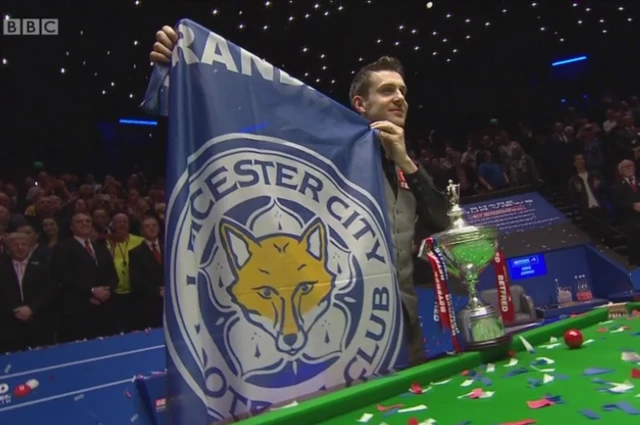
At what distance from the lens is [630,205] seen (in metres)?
7.00

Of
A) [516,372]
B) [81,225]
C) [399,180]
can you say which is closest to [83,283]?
[81,225]

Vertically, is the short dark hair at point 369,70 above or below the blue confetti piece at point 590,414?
above

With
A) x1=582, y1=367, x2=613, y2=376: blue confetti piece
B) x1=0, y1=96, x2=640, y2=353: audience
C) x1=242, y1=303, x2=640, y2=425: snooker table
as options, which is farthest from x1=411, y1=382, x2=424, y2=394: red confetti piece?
x1=0, y1=96, x2=640, y2=353: audience

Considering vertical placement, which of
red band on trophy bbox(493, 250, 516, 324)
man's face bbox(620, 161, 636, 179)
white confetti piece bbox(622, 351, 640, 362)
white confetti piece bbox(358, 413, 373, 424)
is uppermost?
man's face bbox(620, 161, 636, 179)

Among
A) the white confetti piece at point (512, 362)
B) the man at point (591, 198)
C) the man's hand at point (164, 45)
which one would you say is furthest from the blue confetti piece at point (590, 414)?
the man at point (591, 198)

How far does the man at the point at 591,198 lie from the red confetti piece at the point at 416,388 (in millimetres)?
6954

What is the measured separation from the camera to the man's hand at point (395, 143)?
223 centimetres

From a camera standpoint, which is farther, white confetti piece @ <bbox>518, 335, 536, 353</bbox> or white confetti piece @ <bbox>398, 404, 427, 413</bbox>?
white confetti piece @ <bbox>518, 335, 536, 353</bbox>

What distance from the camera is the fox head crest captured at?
5.54 feet

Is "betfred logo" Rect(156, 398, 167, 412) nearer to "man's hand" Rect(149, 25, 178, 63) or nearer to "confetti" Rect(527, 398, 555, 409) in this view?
"man's hand" Rect(149, 25, 178, 63)

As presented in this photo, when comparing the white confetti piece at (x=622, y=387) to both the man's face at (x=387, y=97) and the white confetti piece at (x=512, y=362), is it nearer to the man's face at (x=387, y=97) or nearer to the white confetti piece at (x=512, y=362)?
the white confetti piece at (x=512, y=362)

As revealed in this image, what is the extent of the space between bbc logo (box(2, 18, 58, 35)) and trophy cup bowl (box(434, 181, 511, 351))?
765cm

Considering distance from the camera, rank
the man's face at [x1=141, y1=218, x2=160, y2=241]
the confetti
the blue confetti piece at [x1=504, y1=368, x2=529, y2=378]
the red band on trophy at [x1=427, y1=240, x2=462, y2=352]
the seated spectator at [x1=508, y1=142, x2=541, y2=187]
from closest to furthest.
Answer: the confetti
the blue confetti piece at [x1=504, y1=368, x2=529, y2=378]
the red band on trophy at [x1=427, y1=240, x2=462, y2=352]
the man's face at [x1=141, y1=218, x2=160, y2=241]
the seated spectator at [x1=508, y1=142, x2=541, y2=187]

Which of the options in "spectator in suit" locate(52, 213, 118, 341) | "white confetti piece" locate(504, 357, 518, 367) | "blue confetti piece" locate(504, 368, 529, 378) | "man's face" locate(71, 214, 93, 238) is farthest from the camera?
"man's face" locate(71, 214, 93, 238)
